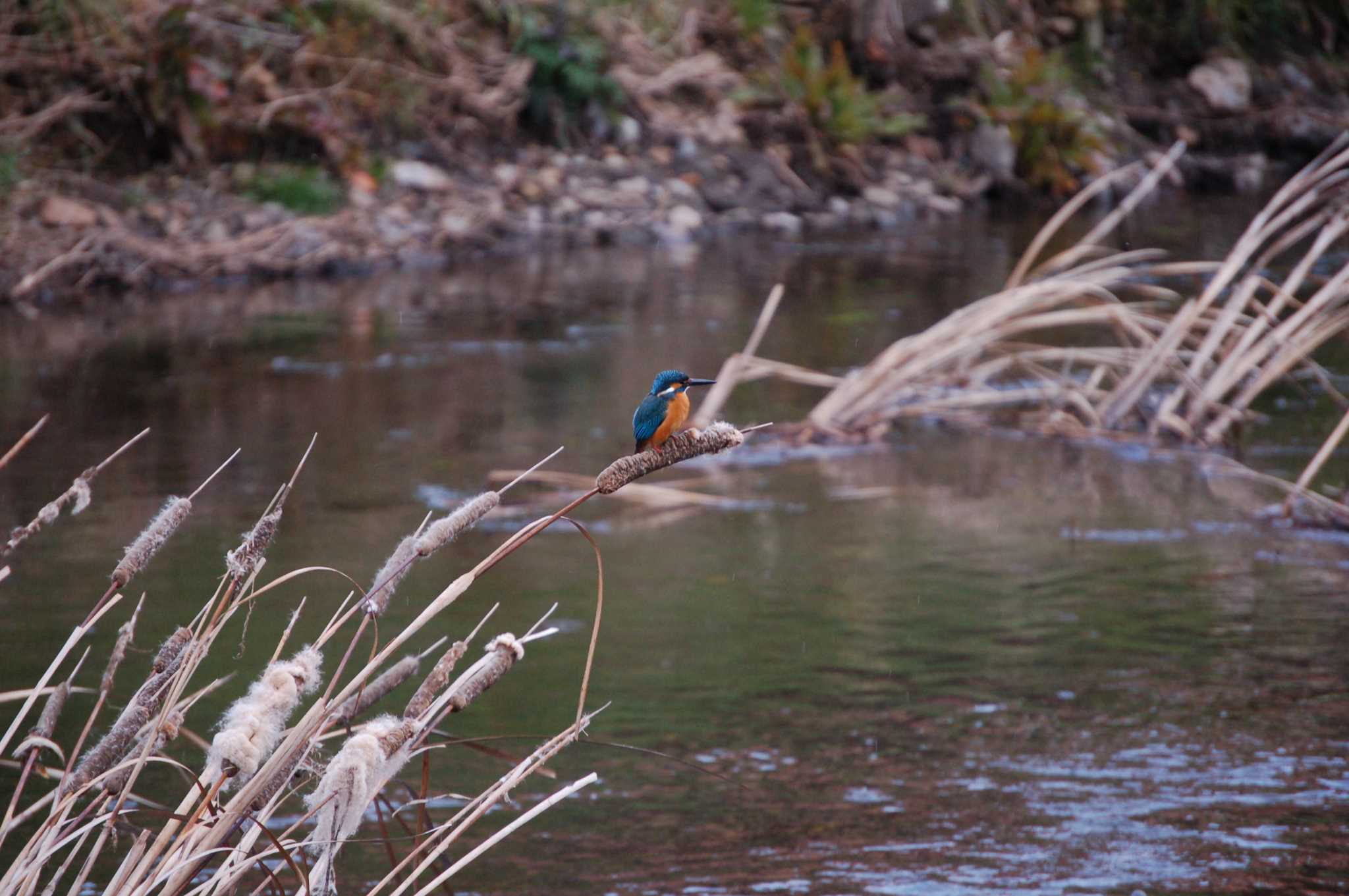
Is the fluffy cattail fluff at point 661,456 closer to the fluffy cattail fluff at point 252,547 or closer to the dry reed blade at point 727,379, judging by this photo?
the fluffy cattail fluff at point 252,547

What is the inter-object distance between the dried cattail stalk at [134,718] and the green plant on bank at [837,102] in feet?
43.1

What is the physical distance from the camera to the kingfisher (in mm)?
2523

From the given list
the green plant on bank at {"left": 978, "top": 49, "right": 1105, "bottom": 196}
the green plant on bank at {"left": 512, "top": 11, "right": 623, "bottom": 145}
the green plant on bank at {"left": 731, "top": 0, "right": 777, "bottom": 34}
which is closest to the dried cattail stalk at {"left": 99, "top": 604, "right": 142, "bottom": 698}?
the green plant on bank at {"left": 512, "top": 11, "right": 623, "bottom": 145}

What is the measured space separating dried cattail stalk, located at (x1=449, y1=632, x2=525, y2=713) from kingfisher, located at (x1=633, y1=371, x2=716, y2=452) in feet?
2.63

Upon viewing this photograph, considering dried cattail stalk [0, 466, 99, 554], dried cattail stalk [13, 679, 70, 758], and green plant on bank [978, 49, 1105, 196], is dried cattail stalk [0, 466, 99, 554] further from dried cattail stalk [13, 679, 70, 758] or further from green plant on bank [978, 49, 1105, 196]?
green plant on bank [978, 49, 1105, 196]

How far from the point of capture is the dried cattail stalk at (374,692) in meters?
1.89

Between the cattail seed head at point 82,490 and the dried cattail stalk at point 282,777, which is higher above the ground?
the cattail seed head at point 82,490

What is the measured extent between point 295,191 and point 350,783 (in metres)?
11.1

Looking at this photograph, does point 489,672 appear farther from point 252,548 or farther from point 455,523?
point 252,548

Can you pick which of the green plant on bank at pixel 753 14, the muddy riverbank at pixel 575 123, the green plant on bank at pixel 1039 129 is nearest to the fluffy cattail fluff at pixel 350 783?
the muddy riverbank at pixel 575 123

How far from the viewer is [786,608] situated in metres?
4.72

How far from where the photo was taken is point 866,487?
20.1 ft

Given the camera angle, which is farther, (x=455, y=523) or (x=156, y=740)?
(x=156, y=740)

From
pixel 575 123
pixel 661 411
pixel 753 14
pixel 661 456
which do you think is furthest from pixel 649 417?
pixel 753 14
